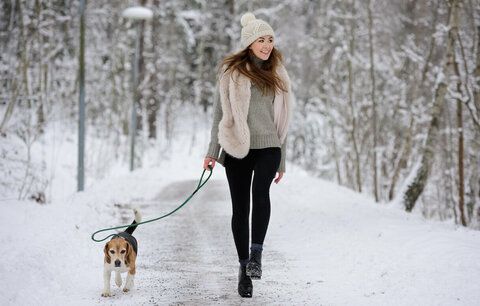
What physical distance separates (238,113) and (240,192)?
629 mm

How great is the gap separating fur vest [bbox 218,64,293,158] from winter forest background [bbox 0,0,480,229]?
→ 5479 mm

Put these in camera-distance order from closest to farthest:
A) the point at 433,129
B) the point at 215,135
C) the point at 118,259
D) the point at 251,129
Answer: the point at 118,259 < the point at 251,129 < the point at 215,135 < the point at 433,129

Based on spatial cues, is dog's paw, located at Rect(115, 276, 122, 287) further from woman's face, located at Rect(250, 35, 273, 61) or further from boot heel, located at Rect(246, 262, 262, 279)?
woman's face, located at Rect(250, 35, 273, 61)

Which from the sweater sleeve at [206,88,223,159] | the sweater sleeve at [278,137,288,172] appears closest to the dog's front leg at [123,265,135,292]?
the sweater sleeve at [206,88,223,159]

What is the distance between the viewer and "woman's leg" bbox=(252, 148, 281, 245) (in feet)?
14.9

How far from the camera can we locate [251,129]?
4.59m

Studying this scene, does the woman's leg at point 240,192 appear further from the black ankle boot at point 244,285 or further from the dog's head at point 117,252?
the dog's head at point 117,252

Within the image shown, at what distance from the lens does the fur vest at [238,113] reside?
14.8ft

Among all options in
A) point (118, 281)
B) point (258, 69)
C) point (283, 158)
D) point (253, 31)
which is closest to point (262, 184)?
point (283, 158)

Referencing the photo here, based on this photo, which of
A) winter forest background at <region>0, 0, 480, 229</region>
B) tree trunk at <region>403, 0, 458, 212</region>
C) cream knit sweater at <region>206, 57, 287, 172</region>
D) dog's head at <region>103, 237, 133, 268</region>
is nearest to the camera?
dog's head at <region>103, 237, 133, 268</region>

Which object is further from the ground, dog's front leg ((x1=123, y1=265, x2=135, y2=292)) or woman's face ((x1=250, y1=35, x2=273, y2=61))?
woman's face ((x1=250, y1=35, x2=273, y2=61))

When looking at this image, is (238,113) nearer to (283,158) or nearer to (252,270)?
(283,158)

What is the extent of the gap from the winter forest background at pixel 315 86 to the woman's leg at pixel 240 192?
17.7ft

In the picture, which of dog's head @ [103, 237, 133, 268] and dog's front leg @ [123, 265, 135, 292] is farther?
dog's front leg @ [123, 265, 135, 292]
